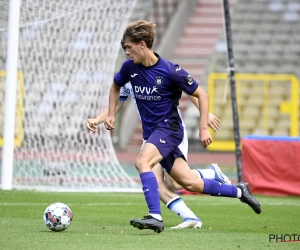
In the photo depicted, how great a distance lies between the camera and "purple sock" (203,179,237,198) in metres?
6.92

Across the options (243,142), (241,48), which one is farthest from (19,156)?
(241,48)

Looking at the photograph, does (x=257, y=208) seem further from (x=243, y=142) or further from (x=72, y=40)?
(x=72, y=40)

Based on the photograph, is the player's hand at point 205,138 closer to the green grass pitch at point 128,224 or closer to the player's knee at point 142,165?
the player's knee at point 142,165

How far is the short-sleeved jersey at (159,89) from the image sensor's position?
264 inches

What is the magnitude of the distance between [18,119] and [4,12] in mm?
1629

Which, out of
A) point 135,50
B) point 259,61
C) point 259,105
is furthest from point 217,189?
point 259,61

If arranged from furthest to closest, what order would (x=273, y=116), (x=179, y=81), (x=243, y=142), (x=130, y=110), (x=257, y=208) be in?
(x=130, y=110), (x=273, y=116), (x=243, y=142), (x=257, y=208), (x=179, y=81)

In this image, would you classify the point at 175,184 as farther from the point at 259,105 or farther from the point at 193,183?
the point at 259,105

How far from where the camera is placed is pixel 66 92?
1244cm

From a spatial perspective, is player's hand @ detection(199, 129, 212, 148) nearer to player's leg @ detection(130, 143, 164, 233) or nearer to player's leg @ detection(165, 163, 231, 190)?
player's leg @ detection(130, 143, 164, 233)

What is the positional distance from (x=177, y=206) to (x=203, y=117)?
110 centimetres

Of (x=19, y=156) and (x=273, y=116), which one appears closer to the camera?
(x=19, y=156)

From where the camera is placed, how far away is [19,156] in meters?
11.9

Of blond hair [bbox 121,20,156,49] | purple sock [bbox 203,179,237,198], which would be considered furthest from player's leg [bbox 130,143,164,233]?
blond hair [bbox 121,20,156,49]
